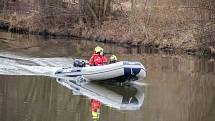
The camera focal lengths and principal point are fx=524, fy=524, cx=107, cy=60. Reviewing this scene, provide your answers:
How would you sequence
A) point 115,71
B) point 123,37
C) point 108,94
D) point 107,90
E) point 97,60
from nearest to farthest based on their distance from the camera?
1. point 108,94
2. point 107,90
3. point 115,71
4. point 97,60
5. point 123,37

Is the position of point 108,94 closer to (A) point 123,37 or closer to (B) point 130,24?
(A) point 123,37

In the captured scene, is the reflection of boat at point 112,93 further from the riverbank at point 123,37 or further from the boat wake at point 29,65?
the riverbank at point 123,37

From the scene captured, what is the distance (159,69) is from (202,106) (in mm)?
8500

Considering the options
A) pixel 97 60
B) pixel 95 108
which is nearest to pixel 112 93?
pixel 97 60

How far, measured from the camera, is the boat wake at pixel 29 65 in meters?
22.0

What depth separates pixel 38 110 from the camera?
1388 cm

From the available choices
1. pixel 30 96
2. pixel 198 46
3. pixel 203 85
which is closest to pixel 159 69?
pixel 203 85

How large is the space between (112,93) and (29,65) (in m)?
7.24

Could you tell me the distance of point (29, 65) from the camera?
952 inches

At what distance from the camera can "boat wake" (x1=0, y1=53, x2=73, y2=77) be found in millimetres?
21984

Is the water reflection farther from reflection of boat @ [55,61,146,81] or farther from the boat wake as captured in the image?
the boat wake

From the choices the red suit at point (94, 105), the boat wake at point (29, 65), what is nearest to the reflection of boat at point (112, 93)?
the red suit at point (94, 105)

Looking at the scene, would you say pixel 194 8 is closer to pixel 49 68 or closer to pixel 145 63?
pixel 145 63

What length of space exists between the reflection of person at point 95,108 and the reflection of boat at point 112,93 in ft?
0.97
